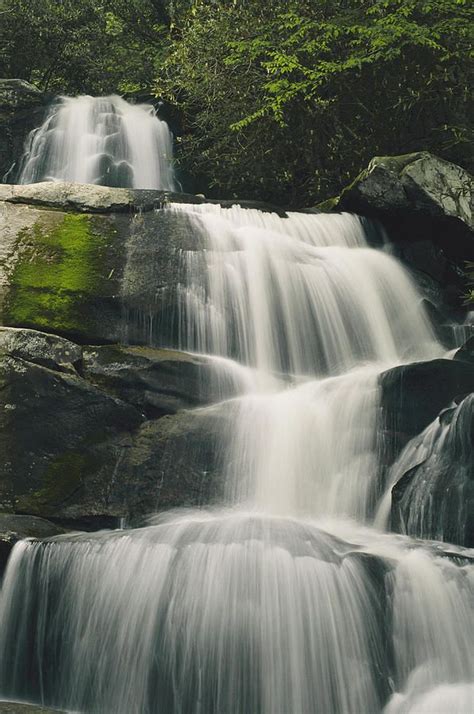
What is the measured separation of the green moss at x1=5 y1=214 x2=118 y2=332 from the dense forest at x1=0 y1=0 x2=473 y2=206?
449 centimetres

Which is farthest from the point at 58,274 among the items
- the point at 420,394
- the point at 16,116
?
the point at 16,116

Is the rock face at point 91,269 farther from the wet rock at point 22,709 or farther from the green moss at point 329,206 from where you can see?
the wet rock at point 22,709

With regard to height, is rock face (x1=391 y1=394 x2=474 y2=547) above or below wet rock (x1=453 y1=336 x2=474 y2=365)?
below

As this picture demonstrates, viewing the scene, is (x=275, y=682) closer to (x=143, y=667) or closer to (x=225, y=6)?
(x=143, y=667)

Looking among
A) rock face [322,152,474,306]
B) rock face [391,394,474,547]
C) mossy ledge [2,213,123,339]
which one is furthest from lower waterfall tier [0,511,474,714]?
rock face [322,152,474,306]

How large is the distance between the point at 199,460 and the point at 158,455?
1.30 ft

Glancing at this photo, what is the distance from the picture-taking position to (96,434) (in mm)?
8094

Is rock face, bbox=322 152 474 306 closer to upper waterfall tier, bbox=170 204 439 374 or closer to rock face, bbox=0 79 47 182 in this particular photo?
upper waterfall tier, bbox=170 204 439 374

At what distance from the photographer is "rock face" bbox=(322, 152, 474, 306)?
11070 mm

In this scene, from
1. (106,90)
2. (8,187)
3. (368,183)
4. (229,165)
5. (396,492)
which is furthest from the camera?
(106,90)

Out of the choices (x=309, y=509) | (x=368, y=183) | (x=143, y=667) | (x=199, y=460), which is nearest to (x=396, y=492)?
(x=309, y=509)

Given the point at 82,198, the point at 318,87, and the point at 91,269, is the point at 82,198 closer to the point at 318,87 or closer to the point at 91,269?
the point at 91,269

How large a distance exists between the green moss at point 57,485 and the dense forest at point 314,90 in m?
7.08

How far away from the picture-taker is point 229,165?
48.6ft
